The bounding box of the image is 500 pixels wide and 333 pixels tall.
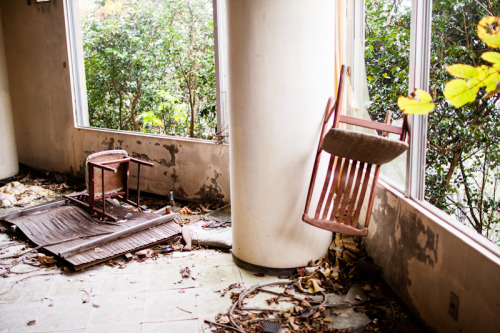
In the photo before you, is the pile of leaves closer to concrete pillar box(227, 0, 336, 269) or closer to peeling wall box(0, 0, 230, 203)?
concrete pillar box(227, 0, 336, 269)

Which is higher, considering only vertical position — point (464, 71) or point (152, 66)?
point (152, 66)

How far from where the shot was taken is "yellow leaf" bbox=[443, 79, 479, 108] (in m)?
1.11

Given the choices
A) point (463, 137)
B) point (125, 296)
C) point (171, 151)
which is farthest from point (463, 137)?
point (171, 151)

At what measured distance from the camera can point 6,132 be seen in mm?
7688

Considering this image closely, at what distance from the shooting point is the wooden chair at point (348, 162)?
320 cm

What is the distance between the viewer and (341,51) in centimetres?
454

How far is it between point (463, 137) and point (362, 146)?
825 mm

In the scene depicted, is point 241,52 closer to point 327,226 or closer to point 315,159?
point 315,159

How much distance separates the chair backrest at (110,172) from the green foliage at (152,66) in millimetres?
1375

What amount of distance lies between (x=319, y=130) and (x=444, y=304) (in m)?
1.73

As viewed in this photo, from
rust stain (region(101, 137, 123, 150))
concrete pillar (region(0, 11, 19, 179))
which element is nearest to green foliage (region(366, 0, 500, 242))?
rust stain (region(101, 137, 123, 150))

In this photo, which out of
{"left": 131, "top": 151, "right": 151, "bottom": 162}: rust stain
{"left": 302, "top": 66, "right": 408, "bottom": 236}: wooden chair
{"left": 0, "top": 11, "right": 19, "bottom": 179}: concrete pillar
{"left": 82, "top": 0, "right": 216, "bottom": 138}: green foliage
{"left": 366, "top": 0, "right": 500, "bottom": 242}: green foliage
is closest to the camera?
{"left": 366, "top": 0, "right": 500, "bottom": 242}: green foliage

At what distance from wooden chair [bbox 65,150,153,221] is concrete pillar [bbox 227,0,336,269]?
1898mm

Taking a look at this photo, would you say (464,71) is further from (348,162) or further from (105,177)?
(105,177)
